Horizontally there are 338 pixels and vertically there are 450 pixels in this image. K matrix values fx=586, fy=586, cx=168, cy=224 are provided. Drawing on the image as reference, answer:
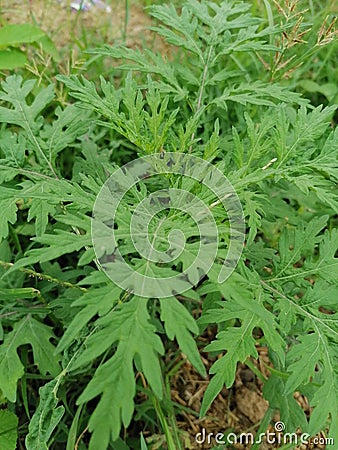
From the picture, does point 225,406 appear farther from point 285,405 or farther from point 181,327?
point 181,327

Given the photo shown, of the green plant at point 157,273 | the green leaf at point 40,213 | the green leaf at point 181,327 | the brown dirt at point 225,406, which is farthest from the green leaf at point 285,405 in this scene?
the green leaf at point 40,213

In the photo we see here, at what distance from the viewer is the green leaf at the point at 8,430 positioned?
1671 millimetres

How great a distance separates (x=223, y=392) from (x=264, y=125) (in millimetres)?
970

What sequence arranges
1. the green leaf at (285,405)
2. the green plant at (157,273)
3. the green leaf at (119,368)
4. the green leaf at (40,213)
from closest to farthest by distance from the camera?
the green leaf at (119,368), the green plant at (157,273), the green leaf at (40,213), the green leaf at (285,405)

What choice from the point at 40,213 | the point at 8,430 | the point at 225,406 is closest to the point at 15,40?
the point at 40,213

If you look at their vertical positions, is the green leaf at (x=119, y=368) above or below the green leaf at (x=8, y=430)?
above

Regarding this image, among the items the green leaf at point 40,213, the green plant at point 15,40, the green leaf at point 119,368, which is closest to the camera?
the green leaf at point 119,368

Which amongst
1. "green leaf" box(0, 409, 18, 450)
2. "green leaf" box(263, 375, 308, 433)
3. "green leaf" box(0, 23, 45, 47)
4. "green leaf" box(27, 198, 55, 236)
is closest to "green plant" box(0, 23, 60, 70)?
"green leaf" box(0, 23, 45, 47)

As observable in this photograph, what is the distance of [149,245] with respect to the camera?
4.12 ft

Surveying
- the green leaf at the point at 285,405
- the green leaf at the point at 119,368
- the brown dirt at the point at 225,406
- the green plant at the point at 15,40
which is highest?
the green plant at the point at 15,40

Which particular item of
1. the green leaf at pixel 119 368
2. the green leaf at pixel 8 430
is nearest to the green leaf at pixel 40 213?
the green leaf at pixel 119 368

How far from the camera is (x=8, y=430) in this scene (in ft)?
5.55

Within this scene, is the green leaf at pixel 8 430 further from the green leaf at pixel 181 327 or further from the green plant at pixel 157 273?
the green leaf at pixel 181 327

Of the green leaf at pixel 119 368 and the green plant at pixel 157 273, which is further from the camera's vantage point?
the green plant at pixel 157 273
